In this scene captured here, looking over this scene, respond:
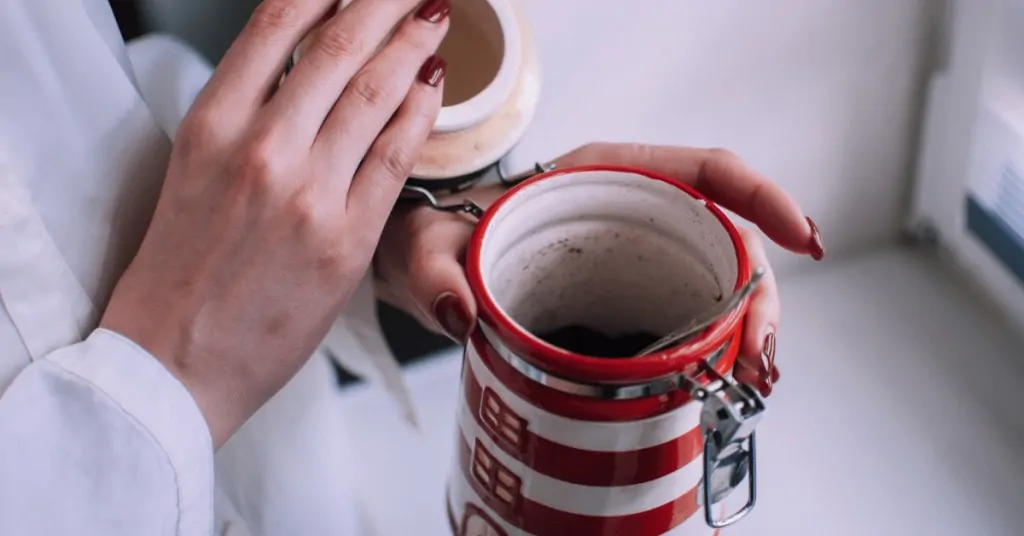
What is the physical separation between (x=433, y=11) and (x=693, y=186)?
134 millimetres

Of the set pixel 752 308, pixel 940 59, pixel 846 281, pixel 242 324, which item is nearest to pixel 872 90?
pixel 940 59

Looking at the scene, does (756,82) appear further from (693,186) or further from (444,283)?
(444,283)

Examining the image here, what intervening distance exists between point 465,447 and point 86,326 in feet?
0.47

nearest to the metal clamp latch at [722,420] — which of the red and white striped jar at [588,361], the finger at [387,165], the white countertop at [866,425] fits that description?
the red and white striped jar at [588,361]

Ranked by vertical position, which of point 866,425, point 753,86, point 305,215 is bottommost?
point 866,425

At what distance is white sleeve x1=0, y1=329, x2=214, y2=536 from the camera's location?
30 cm

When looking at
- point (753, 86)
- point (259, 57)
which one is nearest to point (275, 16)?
point (259, 57)

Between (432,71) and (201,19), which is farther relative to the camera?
(201,19)

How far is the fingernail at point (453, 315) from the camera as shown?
32 centimetres

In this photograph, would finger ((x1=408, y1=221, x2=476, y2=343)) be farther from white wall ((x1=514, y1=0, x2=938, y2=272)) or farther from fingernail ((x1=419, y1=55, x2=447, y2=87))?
white wall ((x1=514, y1=0, x2=938, y2=272))

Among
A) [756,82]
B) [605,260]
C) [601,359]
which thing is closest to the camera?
[601,359]

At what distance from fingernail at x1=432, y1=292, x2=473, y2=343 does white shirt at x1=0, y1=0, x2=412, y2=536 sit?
0.29 ft

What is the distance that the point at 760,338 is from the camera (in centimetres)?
34

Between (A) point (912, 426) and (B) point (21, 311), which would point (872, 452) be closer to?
(A) point (912, 426)
